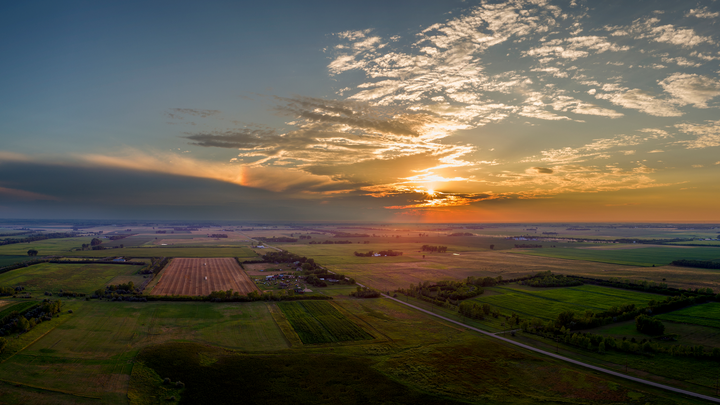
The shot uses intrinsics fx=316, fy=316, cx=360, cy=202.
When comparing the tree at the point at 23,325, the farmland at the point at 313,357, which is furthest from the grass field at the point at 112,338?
the tree at the point at 23,325

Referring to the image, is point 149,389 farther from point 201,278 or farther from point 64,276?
point 64,276

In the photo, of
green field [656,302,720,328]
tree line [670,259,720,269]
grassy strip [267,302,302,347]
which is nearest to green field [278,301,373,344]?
grassy strip [267,302,302,347]

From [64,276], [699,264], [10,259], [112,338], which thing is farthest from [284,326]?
[699,264]

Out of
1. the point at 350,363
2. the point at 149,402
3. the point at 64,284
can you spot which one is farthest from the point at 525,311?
the point at 64,284

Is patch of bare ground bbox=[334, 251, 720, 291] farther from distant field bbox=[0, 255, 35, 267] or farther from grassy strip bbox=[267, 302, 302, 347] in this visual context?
distant field bbox=[0, 255, 35, 267]

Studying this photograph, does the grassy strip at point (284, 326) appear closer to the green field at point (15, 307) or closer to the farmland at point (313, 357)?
the farmland at point (313, 357)

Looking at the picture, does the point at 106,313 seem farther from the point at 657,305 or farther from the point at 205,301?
the point at 657,305
